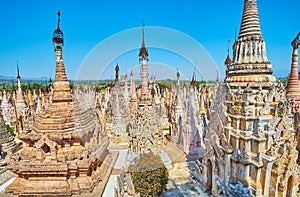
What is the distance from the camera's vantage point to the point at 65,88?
10633 millimetres

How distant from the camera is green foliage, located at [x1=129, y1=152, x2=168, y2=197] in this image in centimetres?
886

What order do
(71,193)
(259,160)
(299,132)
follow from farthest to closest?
1. (299,132)
2. (71,193)
3. (259,160)

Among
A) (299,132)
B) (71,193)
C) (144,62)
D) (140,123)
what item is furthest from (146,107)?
(299,132)

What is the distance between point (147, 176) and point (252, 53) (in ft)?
24.5

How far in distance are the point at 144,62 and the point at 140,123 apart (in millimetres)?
6091

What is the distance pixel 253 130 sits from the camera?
7.69 meters

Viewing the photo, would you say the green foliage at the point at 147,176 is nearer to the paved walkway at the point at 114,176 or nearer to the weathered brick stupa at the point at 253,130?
the paved walkway at the point at 114,176

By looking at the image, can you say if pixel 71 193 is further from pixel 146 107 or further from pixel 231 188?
pixel 146 107

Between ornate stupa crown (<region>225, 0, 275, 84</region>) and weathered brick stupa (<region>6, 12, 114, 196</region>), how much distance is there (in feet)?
27.2

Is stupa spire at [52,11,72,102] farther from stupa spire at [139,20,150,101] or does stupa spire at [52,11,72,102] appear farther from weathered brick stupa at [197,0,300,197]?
weathered brick stupa at [197,0,300,197]

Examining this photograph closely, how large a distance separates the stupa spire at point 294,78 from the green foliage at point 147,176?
11.1 m

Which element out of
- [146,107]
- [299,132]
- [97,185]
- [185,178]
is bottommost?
[185,178]

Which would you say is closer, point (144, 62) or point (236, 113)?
point (236, 113)

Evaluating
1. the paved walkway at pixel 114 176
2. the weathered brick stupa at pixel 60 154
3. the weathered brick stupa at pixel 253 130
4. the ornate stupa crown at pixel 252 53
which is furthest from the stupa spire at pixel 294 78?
the weathered brick stupa at pixel 60 154
